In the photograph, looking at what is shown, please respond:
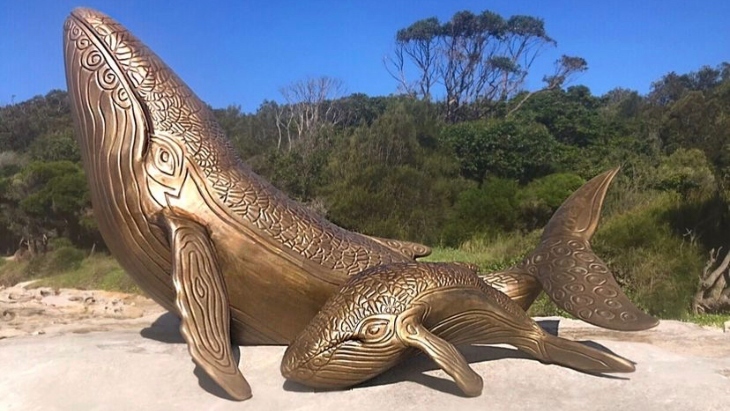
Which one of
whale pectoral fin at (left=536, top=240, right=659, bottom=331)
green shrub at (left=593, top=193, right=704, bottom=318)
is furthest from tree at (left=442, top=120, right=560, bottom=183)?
whale pectoral fin at (left=536, top=240, right=659, bottom=331)

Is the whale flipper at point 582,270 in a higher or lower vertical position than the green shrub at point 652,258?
higher

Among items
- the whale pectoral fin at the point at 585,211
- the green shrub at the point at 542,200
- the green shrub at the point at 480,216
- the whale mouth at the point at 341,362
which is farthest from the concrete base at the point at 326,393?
the green shrub at the point at 542,200

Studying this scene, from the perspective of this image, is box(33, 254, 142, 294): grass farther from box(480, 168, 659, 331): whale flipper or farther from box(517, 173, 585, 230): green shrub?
box(517, 173, 585, 230): green shrub

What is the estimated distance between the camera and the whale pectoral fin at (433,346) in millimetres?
4254

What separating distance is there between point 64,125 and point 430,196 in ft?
76.7

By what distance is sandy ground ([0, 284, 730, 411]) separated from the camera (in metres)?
4.44

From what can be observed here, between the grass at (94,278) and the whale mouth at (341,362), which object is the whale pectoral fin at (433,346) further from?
the grass at (94,278)

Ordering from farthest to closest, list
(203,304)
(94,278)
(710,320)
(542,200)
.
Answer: (542,200)
(94,278)
(710,320)
(203,304)

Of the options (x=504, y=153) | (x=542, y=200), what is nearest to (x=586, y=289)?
(x=542, y=200)

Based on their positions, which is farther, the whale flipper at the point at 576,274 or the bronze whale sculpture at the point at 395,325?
the whale flipper at the point at 576,274

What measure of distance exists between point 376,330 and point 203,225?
143 centimetres

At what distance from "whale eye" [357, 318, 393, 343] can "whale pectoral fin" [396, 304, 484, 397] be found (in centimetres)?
6

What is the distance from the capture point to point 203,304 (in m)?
4.48

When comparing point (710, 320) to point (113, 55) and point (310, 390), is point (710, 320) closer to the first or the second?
point (310, 390)
